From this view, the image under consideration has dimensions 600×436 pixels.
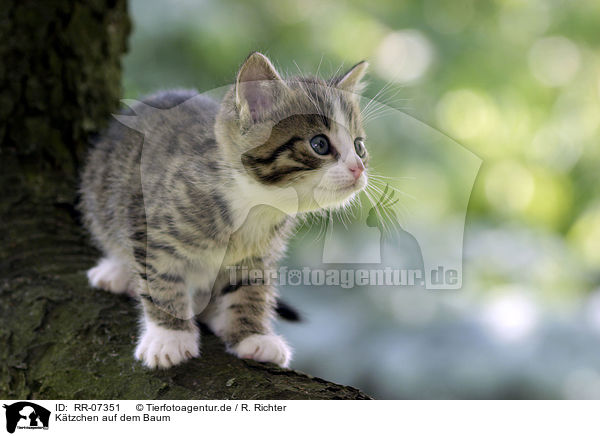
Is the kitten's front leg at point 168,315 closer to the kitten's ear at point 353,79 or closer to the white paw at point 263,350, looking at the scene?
the white paw at point 263,350

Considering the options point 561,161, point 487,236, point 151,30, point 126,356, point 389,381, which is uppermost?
point 151,30

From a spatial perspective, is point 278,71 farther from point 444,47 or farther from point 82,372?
point 444,47

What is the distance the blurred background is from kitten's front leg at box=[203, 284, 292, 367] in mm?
183

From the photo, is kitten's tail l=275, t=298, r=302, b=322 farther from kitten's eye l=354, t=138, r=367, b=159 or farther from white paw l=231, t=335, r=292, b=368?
kitten's eye l=354, t=138, r=367, b=159

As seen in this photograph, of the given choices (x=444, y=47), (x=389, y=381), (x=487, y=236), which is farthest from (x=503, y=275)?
(x=444, y=47)

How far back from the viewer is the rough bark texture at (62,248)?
110cm

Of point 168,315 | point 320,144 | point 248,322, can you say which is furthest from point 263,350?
point 320,144

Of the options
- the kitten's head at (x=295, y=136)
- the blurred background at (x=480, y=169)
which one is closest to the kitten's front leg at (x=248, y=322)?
the blurred background at (x=480, y=169)

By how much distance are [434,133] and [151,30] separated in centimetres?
133

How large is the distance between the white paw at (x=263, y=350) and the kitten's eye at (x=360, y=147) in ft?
1.45

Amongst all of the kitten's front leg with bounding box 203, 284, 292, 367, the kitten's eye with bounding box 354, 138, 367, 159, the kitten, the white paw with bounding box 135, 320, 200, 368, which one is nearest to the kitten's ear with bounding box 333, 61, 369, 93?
the kitten

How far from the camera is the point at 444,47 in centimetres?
264

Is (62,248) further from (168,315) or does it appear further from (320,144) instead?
(320,144)
